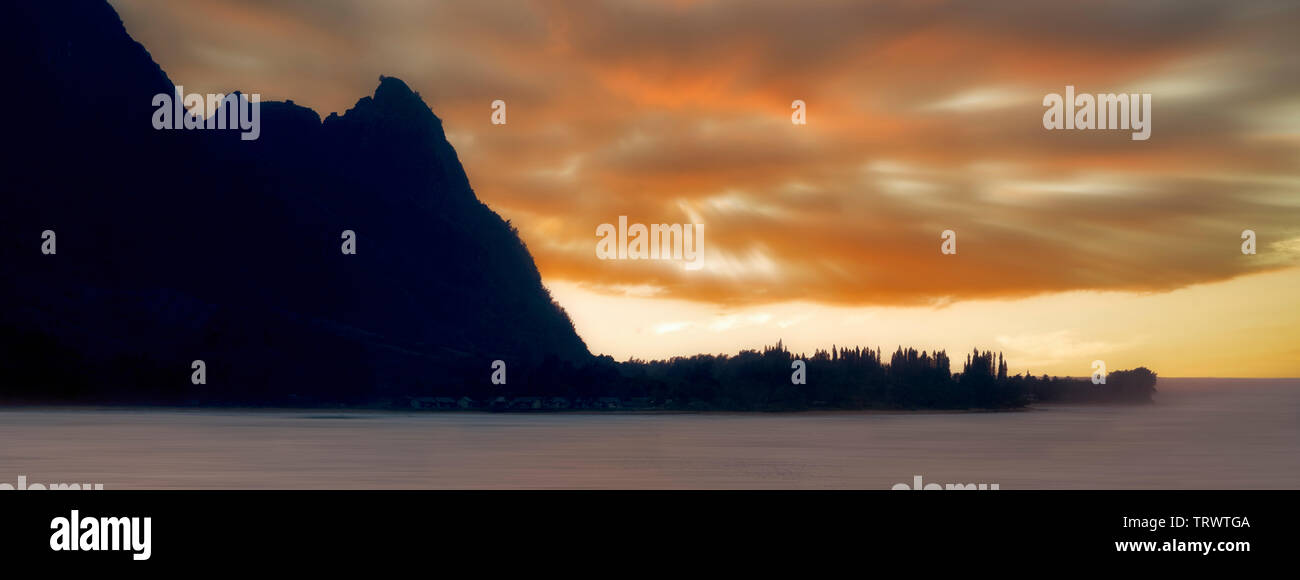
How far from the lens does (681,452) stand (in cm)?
7831

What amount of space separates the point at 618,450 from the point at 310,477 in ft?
102
